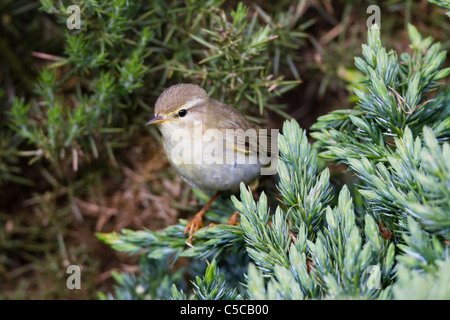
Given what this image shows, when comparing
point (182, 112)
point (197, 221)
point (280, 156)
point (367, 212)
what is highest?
point (182, 112)

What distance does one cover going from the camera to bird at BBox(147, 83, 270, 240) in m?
2.35

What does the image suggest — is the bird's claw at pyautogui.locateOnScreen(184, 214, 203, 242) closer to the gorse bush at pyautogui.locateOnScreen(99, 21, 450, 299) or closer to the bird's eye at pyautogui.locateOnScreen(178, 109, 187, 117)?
the gorse bush at pyautogui.locateOnScreen(99, 21, 450, 299)

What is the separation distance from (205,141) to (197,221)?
1.49 ft

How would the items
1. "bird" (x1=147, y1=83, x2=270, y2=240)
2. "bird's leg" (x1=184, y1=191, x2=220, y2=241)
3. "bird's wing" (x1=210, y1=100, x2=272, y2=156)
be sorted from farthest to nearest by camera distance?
"bird's wing" (x1=210, y1=100, x2=272, y2=156)
"bird" (x1=147, y1=83, x2=270, y2=240)
"bird's leg" (x1=184, y1=191, x2=220, y2=241)

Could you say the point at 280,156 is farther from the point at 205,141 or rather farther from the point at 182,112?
the point at 182,112

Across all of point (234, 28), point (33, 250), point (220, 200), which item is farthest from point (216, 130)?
point (33, 250)

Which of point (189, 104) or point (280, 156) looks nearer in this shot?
point (280, 156)

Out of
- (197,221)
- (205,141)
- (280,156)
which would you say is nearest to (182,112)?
(205,141)

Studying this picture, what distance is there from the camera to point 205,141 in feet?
8.02

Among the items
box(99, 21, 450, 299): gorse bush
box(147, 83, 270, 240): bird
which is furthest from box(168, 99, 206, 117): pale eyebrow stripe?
box(99, 21, 450, 299): gorse bush

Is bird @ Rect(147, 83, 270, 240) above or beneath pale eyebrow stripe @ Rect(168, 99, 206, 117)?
beneath

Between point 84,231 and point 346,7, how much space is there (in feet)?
7.55

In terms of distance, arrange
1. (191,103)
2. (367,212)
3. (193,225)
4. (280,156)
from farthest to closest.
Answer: (191,103) → (193,225) → (280,156) → (367,212)
